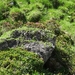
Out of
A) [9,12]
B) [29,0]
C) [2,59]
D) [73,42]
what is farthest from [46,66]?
[29,0]

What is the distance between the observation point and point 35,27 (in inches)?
856

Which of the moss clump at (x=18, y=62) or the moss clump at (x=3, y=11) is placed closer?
the moss clump at (x=18, y=62)

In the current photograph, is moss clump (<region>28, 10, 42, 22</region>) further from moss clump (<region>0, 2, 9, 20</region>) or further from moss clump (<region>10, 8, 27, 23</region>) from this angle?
moss clump (<region>0, 2, 9, 20</region>)

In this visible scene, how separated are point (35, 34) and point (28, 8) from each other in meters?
10.9

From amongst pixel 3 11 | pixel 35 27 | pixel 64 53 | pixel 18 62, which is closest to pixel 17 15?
pixel 3 11

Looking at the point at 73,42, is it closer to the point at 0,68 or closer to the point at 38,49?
the point at 38,49

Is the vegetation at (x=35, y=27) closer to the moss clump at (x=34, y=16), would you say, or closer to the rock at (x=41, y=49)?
the moss clump at (x=34, y=16)

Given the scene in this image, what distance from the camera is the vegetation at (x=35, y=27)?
1647cm

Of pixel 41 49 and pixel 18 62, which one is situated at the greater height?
pixel 18 62

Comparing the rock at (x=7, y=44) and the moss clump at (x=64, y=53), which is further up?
the rock at (x=7, y=44)

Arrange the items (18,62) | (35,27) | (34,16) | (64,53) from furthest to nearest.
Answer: (34,16) → (35,27) → (64,53) → (18,62)

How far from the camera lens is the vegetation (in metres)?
16.5

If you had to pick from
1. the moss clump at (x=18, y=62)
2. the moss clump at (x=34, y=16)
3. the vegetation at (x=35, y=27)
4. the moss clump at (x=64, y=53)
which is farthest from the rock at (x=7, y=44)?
the moss clump at (x=34, y=16)

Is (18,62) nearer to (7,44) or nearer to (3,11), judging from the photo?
(7,44)
